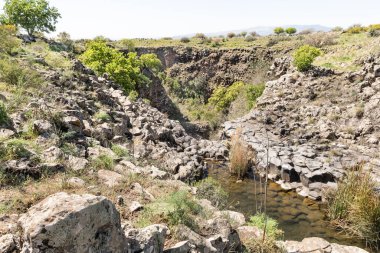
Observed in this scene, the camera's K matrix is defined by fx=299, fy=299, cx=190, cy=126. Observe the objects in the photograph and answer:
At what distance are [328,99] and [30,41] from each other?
24.1 meters

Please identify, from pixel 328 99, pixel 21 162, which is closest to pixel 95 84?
pixel 21 162

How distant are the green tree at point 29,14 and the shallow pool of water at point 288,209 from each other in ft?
74.3

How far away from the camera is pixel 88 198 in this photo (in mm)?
3494

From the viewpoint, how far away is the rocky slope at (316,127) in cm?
1545

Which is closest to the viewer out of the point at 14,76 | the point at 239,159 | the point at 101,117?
the point at 14,76

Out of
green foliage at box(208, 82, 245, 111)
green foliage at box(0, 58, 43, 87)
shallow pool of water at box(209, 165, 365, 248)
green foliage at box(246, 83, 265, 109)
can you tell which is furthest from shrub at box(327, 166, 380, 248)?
green foliage at box(208, 82, 245, 111)

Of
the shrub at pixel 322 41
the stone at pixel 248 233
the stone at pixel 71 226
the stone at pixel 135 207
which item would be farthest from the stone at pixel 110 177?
the shrub at pixel 322 41

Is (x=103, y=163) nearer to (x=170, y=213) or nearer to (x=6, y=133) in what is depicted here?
(x=6, y=133)

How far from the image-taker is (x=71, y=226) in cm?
320

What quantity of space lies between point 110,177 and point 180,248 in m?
2.85

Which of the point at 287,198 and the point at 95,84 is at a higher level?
the point at 95,84

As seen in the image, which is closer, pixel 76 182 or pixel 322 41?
pixel 76 182

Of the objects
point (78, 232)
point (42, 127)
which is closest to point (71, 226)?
point (78, 232)

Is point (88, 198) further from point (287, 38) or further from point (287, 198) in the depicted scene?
point (287, 38)
